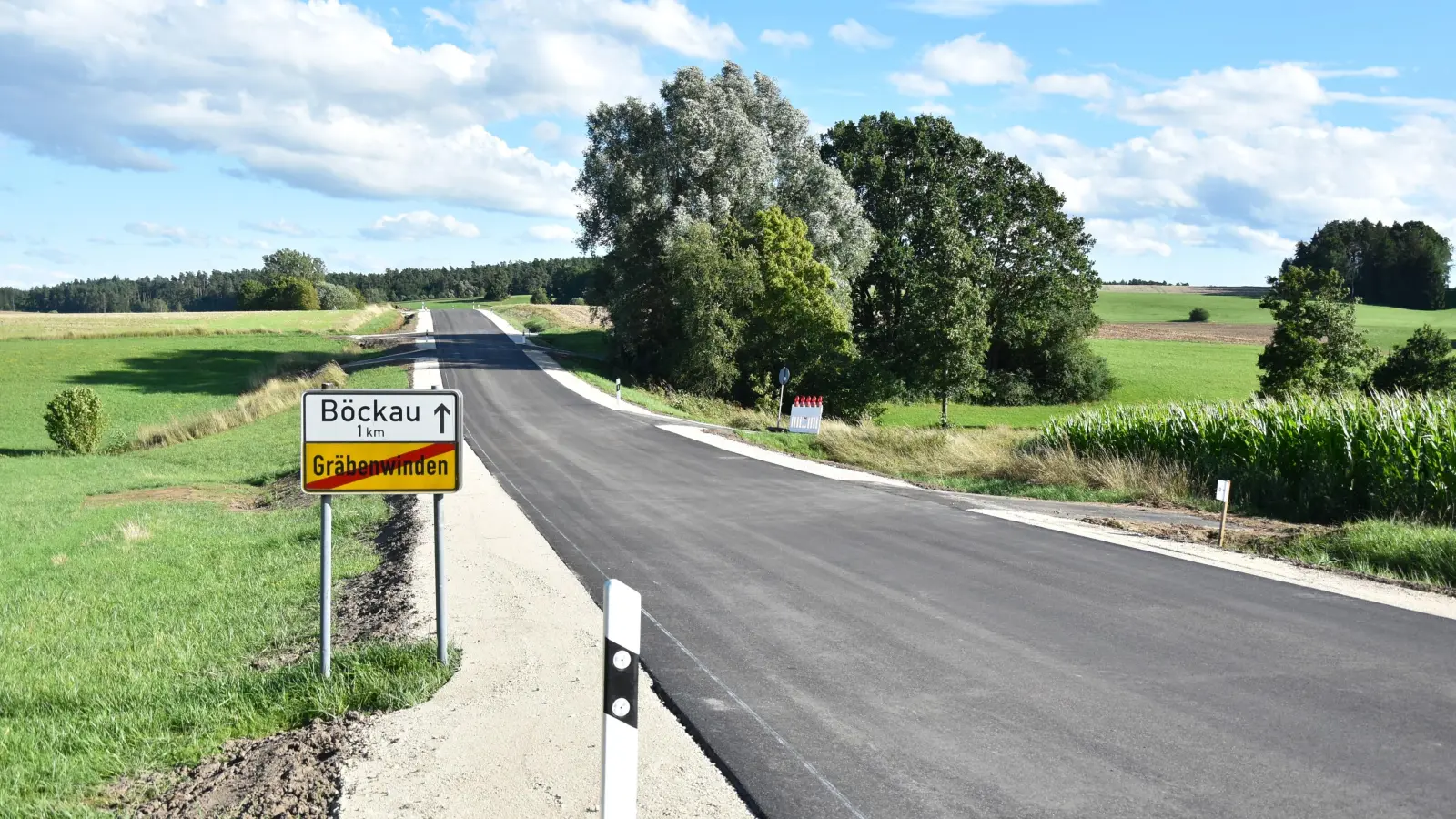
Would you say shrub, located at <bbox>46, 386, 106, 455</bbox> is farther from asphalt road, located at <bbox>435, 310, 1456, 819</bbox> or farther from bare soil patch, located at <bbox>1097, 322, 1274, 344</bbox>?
bare soil patch, located at <bbox>1097, 322, 1274, 344</bbox>

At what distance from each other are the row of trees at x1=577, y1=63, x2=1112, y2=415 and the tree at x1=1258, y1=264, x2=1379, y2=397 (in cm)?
1254

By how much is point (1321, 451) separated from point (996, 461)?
6868mm

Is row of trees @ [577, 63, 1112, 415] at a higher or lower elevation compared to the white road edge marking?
higher

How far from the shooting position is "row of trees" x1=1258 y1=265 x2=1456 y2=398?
4091 cm

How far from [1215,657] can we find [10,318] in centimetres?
9455

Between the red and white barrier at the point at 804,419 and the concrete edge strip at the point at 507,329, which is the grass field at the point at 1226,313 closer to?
the concrete edge strip at the point at 507,329

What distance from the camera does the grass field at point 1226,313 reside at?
286 feet

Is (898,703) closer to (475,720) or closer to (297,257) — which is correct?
(475,720)

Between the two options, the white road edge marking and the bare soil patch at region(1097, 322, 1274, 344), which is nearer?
the white road edge marking

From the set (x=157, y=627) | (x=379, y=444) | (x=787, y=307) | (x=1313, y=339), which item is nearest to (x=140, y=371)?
(x=787, y=307)

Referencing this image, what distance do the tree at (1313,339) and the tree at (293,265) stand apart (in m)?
155

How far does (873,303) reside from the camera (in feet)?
192

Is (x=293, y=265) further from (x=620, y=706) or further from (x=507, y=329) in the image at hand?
(x=620, y=706)

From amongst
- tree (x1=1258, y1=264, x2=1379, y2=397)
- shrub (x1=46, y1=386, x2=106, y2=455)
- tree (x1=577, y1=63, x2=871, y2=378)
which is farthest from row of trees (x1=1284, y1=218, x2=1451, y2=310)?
shrub (x1=46, y1=386, x2=106, y2=455)
